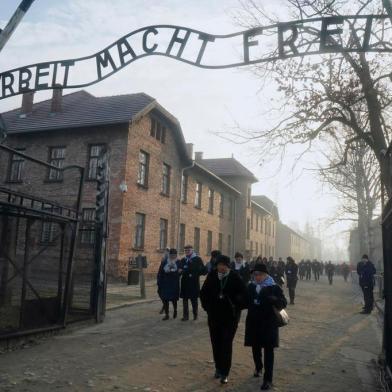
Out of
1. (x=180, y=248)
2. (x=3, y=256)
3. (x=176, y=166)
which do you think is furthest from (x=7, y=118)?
(x=3, y=256)

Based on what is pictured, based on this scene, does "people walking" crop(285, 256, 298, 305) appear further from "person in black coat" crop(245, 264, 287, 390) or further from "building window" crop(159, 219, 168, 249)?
"building window" crop(159, 219, 168, 249)

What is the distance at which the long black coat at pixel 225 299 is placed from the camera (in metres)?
5.59

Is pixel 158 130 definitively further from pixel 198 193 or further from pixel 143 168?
pixel 198 193

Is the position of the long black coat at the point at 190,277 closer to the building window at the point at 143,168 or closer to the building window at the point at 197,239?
the building window at the point at 143,168

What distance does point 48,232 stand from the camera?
314 inches

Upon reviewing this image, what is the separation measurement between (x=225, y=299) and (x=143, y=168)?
17.0 meters

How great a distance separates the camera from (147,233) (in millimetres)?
21953

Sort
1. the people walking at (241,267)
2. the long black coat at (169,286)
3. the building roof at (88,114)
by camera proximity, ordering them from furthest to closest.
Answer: the building roof at (88,114) → the people walking at (241,267) → the long black coat at (169,286)

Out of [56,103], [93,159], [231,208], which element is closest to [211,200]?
[231,208]

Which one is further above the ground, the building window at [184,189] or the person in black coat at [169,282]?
the building window at [184,189]

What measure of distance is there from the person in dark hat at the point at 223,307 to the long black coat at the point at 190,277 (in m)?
4.46

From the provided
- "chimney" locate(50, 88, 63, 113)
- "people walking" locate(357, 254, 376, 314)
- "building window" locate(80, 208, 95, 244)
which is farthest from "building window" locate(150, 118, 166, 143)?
"people walking" locate(357, 254, 376, 314)

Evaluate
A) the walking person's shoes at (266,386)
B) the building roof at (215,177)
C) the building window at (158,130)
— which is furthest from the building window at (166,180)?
the walking person's shoes at (266,386)

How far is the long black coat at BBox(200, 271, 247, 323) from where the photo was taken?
559cm
